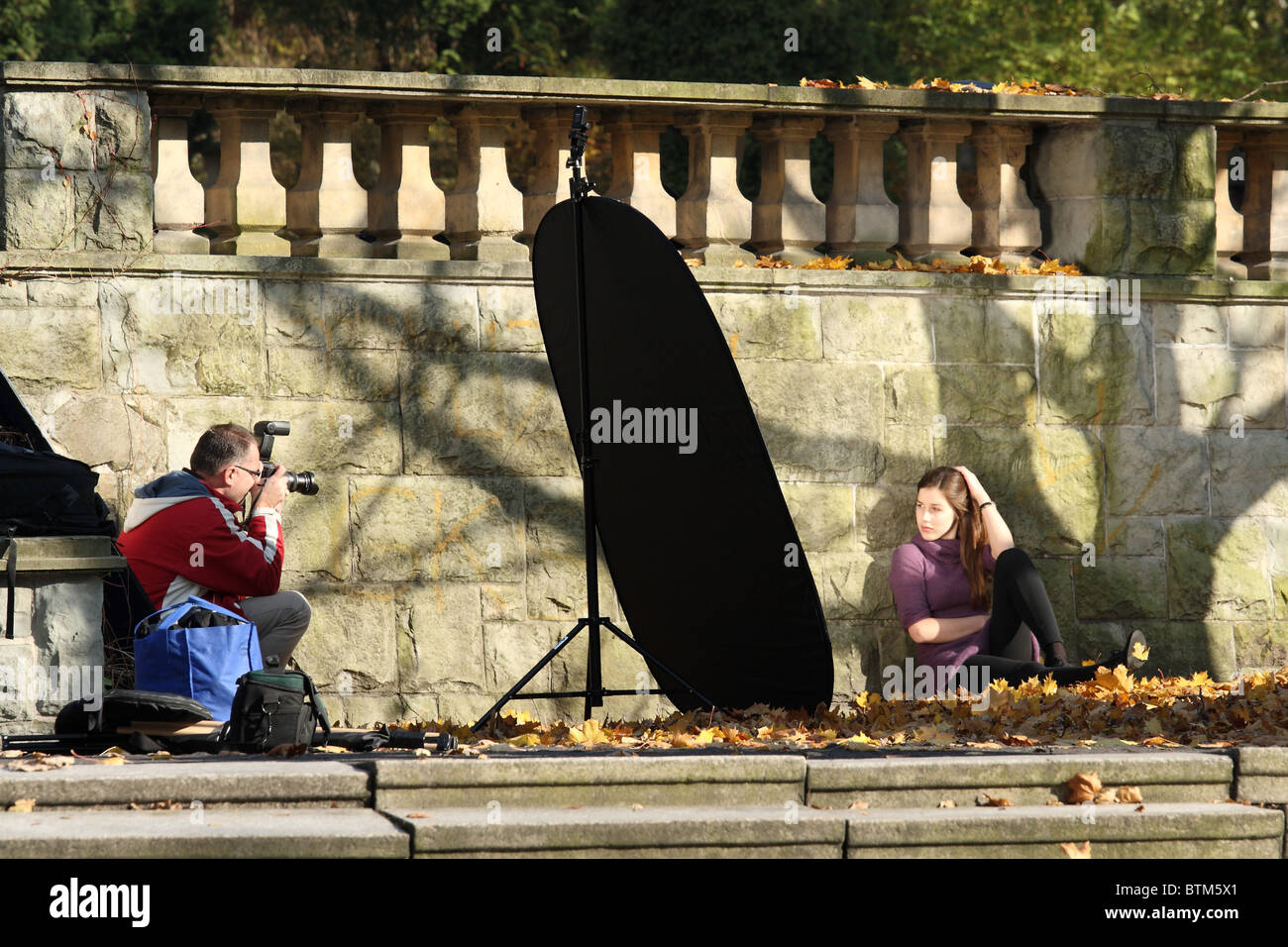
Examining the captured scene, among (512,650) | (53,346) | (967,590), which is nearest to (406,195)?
(53,346)

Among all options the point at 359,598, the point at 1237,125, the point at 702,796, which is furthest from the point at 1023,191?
the point at 702,796

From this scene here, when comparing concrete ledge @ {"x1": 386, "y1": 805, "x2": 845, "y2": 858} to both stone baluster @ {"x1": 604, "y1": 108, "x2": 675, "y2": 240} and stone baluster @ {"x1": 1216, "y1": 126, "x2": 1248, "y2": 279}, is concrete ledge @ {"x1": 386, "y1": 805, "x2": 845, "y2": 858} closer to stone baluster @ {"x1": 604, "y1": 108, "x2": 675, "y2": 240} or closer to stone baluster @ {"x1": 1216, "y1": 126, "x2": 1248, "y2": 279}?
stone baluster @ {"x1": 604, "y1": 108, "x2": 675, "y2": 240}

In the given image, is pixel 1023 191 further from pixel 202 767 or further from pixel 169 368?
pixel 202 767

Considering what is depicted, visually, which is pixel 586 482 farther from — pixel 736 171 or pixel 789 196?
pixel 789 196

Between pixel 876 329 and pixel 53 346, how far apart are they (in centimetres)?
395

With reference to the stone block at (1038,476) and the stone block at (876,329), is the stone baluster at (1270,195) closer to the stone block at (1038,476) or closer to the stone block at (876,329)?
the stone block at (1038,476)

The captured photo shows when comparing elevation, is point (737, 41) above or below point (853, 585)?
above

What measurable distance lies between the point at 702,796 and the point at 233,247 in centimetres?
417

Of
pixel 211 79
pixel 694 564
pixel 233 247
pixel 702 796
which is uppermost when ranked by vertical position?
pixel 211 79

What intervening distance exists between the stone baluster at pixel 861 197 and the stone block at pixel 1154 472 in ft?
5.06

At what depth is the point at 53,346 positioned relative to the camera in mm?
7547

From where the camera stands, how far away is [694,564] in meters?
6.67

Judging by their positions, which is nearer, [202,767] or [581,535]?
[202,767]

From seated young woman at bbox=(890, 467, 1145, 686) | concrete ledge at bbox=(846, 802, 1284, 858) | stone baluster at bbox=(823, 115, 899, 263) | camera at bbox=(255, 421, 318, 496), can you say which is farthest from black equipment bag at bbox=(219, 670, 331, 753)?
stone baluster at bbox=(823, 115, 899, 263)
